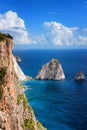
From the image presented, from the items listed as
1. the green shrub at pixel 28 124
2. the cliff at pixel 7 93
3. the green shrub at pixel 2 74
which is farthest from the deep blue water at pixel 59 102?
the green shrub at pixel 2 74

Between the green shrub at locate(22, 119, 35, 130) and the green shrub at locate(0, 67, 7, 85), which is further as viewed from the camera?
the green shrub at locate(22, 119, 35, 130)

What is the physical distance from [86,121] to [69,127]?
9180 millimetres

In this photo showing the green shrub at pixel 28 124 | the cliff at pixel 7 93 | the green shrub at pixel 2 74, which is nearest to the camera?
the cliff at pixel 7 93

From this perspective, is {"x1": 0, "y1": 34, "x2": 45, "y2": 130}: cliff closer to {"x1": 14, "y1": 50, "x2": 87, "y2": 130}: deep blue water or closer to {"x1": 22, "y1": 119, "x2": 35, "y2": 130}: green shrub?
{"x1": 22, "y1": 119, "x2": 35, "y2": 130}: green shrub

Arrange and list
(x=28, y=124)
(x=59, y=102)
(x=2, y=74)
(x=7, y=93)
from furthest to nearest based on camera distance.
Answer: (x=59, y=102) → (x=28, y=124) → (x=7, y=93) → (x=2, y=74)

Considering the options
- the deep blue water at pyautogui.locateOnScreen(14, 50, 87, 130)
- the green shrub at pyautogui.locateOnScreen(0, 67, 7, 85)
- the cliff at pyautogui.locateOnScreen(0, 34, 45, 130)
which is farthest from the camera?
the deep blue water at pyautogui.locateOnScreen(14, 50, 87, 130)

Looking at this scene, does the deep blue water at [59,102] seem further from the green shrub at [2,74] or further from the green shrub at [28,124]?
the green shrub at [2,74]

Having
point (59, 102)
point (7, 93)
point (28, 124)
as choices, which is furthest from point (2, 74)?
point (59, 102)

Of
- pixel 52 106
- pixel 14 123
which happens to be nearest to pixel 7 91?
pixel 14 123

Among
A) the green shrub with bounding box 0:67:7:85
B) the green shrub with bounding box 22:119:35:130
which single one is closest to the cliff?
the green shrub with bounding box 0:67:7:85

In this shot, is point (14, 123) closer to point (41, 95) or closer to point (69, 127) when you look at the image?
point (69, 127)

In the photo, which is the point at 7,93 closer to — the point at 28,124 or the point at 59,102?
the point at 28,124

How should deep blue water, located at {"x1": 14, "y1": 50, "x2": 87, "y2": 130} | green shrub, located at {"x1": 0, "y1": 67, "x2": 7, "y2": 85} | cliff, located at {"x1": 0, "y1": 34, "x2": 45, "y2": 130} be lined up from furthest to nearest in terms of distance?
1. deep blue water, located at {"x1": 14, "y1": 50, "x2": 87, "y2": 130}
2. green shrub, located at {"x1": 0, "y1": 67, "x2": 7, "y2": 85}
3. cliff, located at {"x1": 0, "y1": 34, "x2": 45, "y2": 130}

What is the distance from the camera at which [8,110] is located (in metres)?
44.2
